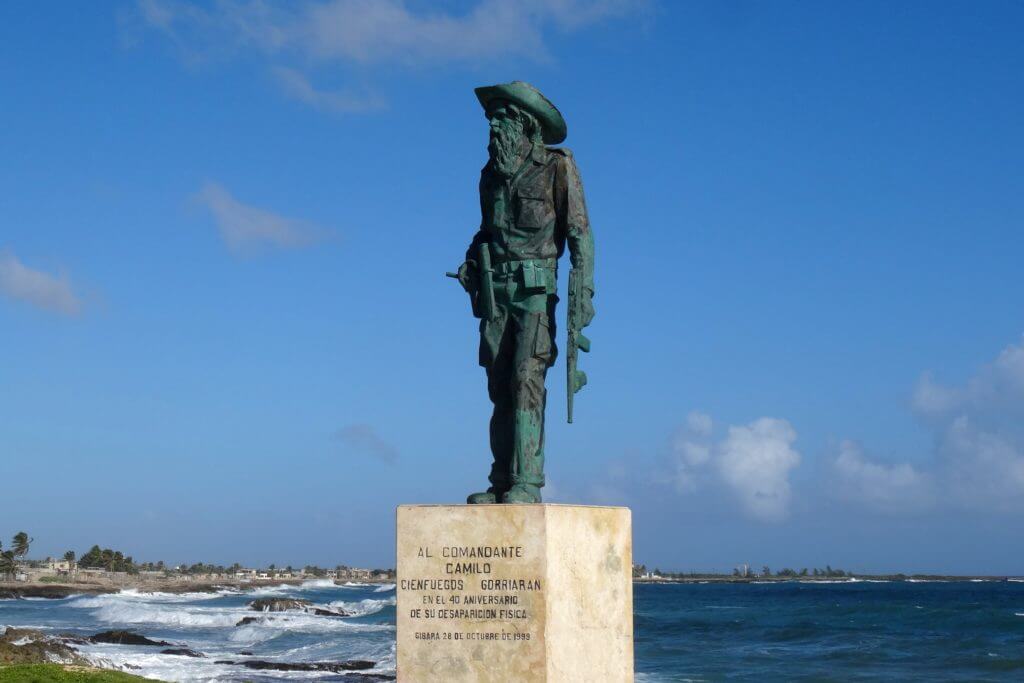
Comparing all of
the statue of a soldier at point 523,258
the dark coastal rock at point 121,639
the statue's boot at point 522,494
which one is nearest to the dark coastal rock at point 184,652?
the dark coastal rock at point 121,639

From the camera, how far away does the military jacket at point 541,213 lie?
8.51 metres

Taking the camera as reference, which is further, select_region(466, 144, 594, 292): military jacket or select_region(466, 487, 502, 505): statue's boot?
select_region(466, 144, 594, 292): military jacket

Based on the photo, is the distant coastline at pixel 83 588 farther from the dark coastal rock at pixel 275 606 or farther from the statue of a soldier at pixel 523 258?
the statue of a soldier at pixel 523 258

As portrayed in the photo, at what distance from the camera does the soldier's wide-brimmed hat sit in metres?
8.55

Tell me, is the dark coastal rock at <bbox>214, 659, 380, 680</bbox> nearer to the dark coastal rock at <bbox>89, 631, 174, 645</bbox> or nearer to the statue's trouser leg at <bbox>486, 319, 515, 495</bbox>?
the dark coastal rock at <bbox>89, 631, 174, 645</bbox>

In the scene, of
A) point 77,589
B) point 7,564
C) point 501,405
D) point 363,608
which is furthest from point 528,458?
point 7,564

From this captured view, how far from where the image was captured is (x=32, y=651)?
26.5 m

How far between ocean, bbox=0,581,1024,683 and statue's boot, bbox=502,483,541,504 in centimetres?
2111

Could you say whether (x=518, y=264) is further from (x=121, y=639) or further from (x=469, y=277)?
(x=121, y=639)

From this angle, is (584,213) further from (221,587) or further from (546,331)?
(221,587)

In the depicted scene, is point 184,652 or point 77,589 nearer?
point 184,652

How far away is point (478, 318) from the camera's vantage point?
8.68m

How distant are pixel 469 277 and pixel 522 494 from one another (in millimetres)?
1670

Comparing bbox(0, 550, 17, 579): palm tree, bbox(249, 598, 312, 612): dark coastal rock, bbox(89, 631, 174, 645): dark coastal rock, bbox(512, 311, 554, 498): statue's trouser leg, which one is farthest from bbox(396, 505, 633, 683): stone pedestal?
bbox(0, 550, 17, 579): palm tree
